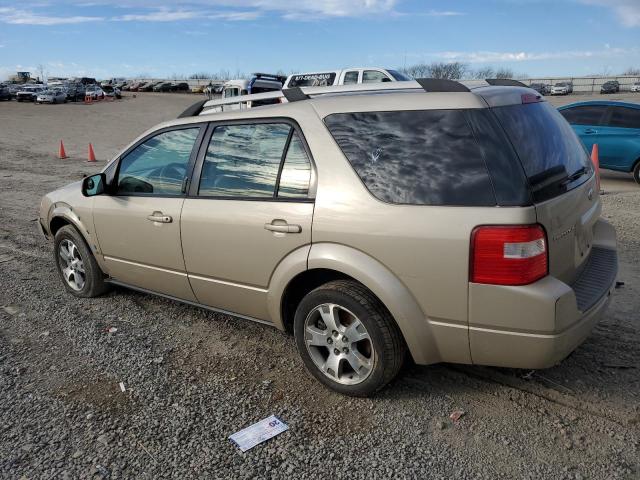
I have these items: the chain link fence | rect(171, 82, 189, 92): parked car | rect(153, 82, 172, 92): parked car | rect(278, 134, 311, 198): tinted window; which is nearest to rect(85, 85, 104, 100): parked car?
rect(153, 82, 172, 92): parked car

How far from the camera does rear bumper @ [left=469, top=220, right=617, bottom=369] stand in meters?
2.64

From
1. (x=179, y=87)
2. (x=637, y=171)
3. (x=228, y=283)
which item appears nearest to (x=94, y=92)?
(x=179, y=87)

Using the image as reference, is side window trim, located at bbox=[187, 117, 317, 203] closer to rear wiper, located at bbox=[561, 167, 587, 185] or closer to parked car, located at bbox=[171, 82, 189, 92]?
rear wiper, located at bbox=[561, 167, 587, 185]

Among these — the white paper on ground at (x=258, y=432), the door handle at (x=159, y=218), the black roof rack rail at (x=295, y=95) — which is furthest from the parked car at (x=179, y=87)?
the white paper on ground at (x=258, y=432)


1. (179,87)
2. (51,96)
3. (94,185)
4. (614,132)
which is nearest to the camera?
(94,185)

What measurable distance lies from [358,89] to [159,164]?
1.71 m

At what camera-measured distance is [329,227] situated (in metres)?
3.12

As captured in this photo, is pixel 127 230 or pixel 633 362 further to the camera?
pixel 127 230

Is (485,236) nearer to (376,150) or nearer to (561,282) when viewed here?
(561,282)

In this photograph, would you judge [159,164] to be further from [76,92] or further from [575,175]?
→ [76,92]

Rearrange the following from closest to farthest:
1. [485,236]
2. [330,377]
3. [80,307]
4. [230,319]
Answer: [485,236]
[330,377]
[230,319]
[80,307]

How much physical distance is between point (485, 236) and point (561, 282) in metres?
0.49

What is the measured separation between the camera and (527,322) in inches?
105

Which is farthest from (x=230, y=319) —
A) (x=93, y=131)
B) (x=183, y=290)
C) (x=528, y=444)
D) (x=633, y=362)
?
(x=93, y=131)
